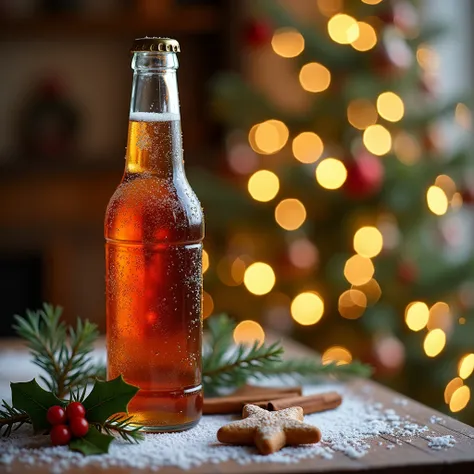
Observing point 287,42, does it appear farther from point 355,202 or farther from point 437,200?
point 437,200

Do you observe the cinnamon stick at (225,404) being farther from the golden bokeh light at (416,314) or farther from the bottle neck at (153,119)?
the golden bokeh light at (416,314)

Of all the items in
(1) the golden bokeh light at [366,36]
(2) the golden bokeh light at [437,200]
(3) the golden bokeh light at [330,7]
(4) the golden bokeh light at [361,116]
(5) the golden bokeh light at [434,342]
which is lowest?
(5) the golden bokeh light at [434,342]

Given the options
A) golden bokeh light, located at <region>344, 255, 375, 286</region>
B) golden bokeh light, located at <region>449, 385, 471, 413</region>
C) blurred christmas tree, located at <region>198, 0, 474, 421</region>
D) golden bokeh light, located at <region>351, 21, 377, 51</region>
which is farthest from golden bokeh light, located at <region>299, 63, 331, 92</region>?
golden bokeh light, located at <region>449, 385, 471, 413</region>

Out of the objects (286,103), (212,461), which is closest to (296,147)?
(286,103)

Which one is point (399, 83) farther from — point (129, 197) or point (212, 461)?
point (212, 461)

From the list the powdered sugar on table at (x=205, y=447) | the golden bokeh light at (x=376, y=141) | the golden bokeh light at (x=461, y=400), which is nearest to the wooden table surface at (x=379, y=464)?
the powdered sugar on table at (x=205, y=447)

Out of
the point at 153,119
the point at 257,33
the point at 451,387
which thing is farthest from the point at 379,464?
the point at 257,33
